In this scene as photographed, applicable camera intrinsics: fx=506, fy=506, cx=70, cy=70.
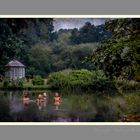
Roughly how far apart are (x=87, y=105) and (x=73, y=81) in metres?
0.26

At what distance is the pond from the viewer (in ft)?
14.9

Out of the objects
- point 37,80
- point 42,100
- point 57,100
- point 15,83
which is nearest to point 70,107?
point 57,100

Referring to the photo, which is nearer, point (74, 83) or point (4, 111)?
point (4, 111)

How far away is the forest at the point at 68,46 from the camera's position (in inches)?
180

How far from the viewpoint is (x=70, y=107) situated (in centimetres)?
455

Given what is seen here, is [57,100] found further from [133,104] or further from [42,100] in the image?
[133,104]

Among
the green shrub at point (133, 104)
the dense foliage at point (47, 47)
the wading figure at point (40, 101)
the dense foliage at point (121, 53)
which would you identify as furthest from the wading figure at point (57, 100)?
the green shrub at point (133, 104)

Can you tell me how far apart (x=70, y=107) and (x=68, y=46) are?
21.9 inches

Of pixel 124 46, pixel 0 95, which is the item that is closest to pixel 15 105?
pixel 0 95

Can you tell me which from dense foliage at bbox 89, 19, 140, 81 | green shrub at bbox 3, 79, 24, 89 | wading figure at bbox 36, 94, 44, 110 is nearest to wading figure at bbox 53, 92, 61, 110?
wading figure at bbox 36, 94, 44, 110

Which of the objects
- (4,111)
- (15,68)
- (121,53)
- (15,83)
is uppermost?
(121,53)

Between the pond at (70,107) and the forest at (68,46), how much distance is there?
194 mm

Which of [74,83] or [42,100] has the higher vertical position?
[74,83]

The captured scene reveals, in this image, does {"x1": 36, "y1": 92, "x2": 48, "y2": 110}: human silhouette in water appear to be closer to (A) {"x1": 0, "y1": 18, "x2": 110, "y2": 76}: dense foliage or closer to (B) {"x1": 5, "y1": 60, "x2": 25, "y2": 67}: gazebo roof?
(A) {"x1": 0, "y1": 18, "x2": 110, "y2": 76}: dense foliage
